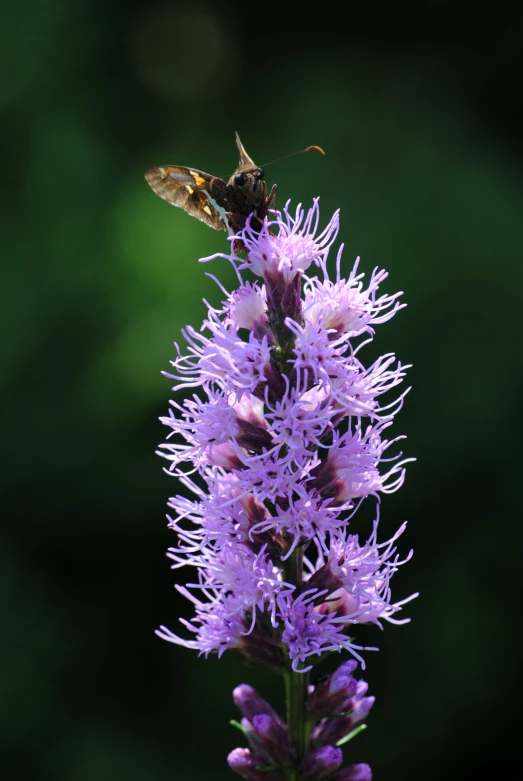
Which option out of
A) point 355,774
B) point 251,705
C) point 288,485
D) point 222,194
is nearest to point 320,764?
point 355,774

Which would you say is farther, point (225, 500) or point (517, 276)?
point (517, 276)

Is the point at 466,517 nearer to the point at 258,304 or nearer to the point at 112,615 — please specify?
the point at 112,615

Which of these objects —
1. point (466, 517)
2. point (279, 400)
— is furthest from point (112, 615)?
point (279, 400)

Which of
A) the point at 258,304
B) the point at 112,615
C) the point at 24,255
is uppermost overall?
the point at 24,255

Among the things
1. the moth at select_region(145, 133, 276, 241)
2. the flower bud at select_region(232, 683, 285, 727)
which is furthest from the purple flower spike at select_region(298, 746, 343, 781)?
the moth at select_region(145, 133, 276, 241)

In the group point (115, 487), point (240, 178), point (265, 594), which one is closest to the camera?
point (265, 594)

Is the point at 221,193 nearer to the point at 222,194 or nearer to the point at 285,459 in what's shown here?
the point at 222,194

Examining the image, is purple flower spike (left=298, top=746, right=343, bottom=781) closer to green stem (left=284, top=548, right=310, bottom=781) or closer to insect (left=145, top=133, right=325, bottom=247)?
green stem (left=284, top=548, right=310, bottom=781)

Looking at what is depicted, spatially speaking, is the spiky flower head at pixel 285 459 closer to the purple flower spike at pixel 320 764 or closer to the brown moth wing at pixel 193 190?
the purple flower spike at pixel 320 764
